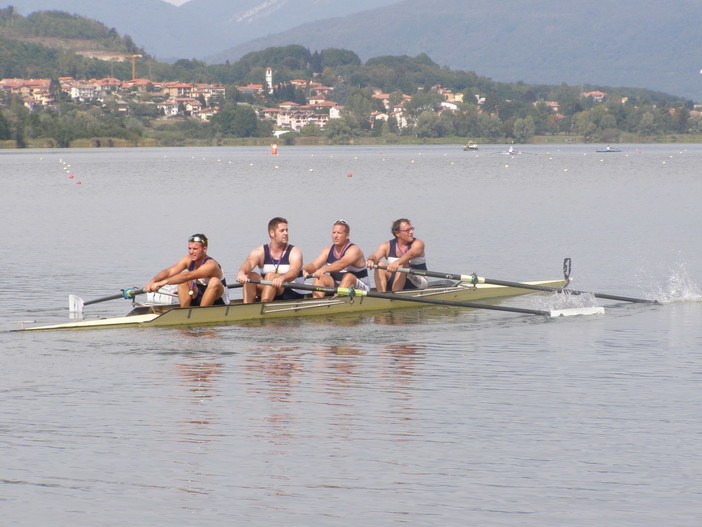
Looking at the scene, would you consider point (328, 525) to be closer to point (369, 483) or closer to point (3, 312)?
point (369, 483)

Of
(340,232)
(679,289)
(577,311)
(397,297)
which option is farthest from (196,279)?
(679,289)

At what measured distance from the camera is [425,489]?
31.9ft

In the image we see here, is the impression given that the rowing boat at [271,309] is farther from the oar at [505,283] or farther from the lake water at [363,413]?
the oar at [505,283]

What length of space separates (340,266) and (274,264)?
1.10 m

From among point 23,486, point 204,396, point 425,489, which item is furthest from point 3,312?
point 425,489

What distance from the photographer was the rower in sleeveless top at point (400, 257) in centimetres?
1964

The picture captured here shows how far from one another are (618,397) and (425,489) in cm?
414

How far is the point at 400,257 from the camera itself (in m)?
19.8

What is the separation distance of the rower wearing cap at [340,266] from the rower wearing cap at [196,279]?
1.69 meters

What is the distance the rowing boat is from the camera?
1708 centimetres

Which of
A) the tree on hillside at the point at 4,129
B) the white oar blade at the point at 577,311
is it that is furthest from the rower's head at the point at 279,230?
the tree on hillside at the point at 4,129

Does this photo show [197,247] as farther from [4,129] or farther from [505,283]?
[4,129]

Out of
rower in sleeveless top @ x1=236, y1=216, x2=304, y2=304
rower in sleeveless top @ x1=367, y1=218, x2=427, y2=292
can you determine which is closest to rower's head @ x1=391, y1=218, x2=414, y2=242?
rower in sleeveless top @ x1=367, y1=218, x2=427, y2=292

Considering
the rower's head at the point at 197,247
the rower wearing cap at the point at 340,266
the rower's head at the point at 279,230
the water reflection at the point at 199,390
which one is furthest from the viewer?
the rower wearing cap at the point at 340,266
